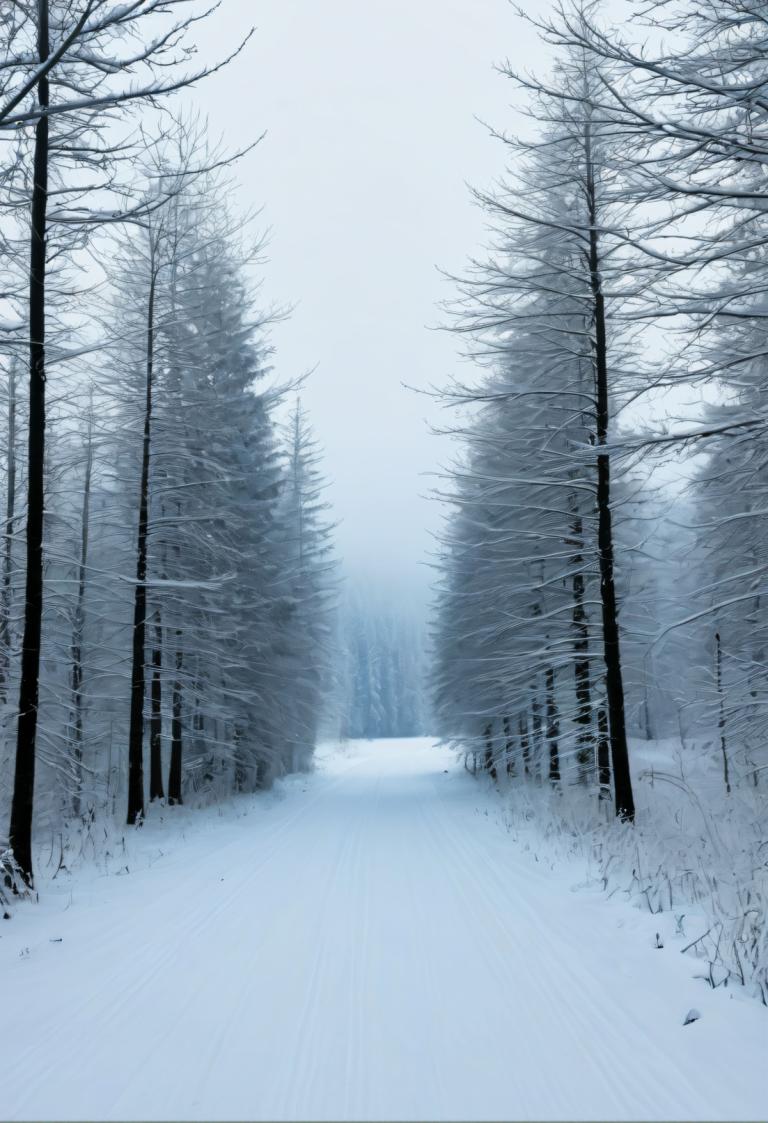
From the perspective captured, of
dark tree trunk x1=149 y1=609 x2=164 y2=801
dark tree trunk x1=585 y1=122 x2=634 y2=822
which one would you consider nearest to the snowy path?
dark tree trunk x1=585 y1=122 x2=634 y2=822

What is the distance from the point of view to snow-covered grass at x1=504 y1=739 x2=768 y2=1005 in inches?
176

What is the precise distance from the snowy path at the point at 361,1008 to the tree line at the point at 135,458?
309 centimetres

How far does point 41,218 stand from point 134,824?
1033 cm

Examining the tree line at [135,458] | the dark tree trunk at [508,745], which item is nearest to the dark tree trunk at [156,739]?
the tree line at [135,458]

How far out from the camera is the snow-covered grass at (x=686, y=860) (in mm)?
4465

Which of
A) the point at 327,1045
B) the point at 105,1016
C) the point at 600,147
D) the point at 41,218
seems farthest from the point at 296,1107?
the point at 600,147

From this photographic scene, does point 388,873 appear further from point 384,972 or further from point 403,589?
point 403,589

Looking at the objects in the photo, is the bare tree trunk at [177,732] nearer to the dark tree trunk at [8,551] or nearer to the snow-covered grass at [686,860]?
the dark tree trunk at [8,551]

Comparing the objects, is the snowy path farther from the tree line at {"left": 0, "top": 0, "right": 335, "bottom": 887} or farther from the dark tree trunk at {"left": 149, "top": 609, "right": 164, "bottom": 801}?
the dark tree trunk at {"left": 149, "top": 609, "right": 164, "bottom": 801}

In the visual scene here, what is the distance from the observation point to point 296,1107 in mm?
3055

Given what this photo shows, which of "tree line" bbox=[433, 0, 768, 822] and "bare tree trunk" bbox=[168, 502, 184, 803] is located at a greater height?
"tree line" bbox=[433, 0, 768, 822]

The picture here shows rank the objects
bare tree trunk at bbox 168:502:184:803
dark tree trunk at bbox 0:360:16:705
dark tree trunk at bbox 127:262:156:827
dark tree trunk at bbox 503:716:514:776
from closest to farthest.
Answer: dark tree trunk at bbox 503:716:514:776 < dark tree trunk at bbox 127:262:156:827 < dark tree trunk at bbox 0:360:16:705 < bare tree trunk at bbox 168:502:184:803

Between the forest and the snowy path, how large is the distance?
0.03m

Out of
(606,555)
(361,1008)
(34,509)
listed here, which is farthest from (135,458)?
(361,1008)
